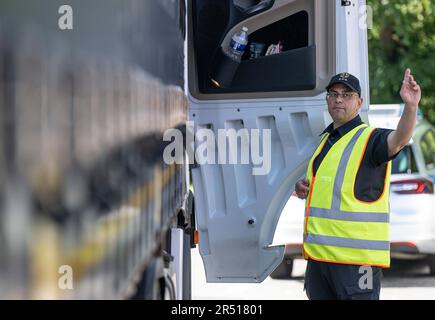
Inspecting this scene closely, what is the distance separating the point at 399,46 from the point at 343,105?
16130mm

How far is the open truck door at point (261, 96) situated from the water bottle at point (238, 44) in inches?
1.9

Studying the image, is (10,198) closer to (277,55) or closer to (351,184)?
(351,184)

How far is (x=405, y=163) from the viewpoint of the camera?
1045 cm

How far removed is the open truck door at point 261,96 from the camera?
20.8ft

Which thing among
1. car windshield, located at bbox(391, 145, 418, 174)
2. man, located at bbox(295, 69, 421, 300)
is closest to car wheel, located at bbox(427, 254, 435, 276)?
car windshield, located at bbox(391, 145, 418, 174)

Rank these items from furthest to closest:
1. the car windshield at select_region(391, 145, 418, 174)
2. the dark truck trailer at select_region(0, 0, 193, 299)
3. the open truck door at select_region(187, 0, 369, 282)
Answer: the car windshield at select_region(391, 145, 418, 174) < the open truck door at select_region(187, 0, 369, 282) < the dark truck trailer at select_region(0, 0, 193, 299)

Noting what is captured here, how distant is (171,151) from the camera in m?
4.01

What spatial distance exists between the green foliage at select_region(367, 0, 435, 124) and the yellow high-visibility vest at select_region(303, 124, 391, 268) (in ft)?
48.1

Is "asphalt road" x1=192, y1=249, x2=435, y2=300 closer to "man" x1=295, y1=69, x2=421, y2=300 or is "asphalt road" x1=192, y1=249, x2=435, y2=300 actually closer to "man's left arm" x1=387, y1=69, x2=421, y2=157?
"man" x1=295, y1=69, x2=421, y2=300

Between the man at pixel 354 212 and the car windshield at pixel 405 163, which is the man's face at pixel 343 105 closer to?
the man at pixel 354 212

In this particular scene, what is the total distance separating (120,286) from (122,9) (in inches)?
27.4

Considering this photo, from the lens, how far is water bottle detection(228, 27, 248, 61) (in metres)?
6.46

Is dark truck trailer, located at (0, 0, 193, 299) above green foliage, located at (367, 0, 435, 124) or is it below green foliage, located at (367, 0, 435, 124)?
below

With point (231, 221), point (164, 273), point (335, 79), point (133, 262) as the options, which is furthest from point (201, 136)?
point (133, 262)
